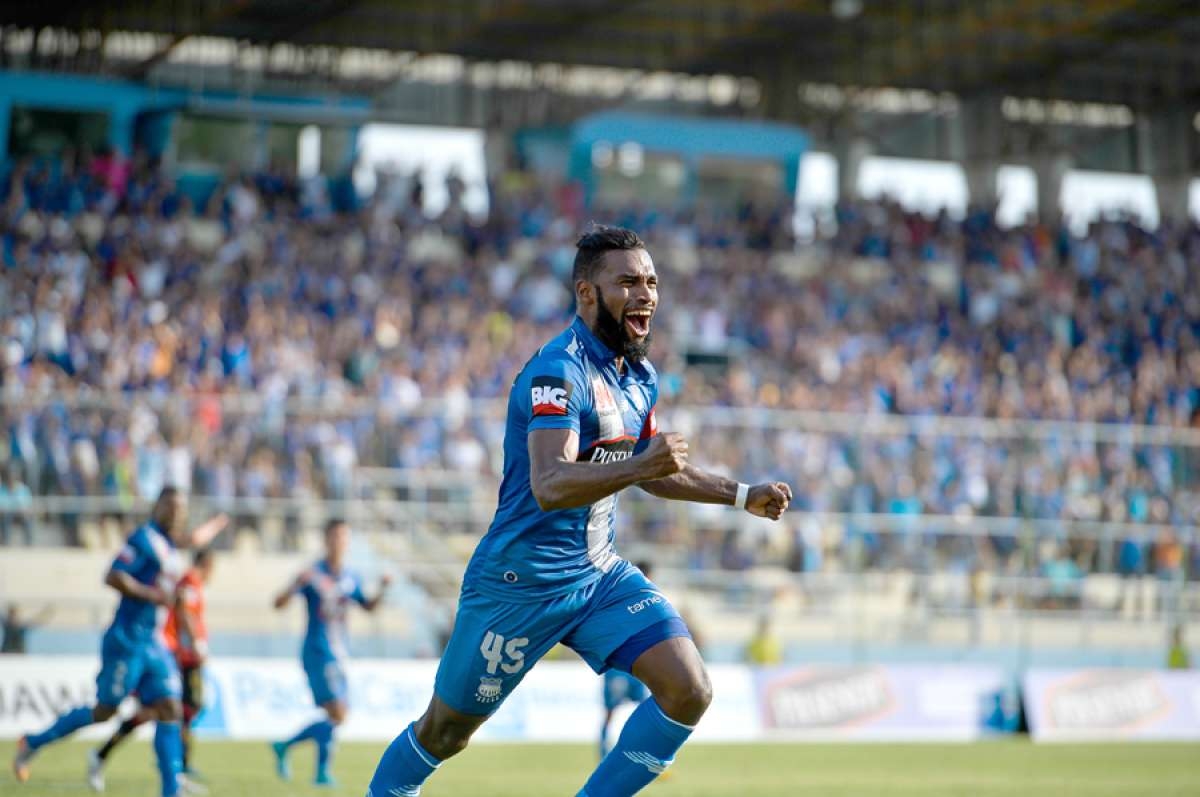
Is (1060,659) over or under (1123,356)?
under

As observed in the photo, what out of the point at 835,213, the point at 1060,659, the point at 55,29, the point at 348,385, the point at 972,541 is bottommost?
the point at 1060,659

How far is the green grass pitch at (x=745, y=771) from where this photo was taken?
Answer: 13.9 m

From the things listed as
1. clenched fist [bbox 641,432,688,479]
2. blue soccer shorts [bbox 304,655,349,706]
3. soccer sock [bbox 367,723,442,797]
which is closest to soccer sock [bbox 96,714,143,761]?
blue soccer shorts [bbox 304,655,349,706]

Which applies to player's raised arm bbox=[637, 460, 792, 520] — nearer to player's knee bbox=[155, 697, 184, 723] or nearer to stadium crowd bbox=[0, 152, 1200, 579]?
player's knee bbox=[155, 697, 184, 723]

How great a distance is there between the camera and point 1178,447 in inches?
993

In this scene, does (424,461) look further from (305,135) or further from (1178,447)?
(305,135)

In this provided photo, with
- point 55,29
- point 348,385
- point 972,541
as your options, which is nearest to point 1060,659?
point 972,541

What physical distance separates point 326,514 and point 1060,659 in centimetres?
1014

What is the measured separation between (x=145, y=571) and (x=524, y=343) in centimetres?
1503

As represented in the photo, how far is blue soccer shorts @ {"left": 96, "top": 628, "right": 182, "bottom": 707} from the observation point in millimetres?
12289

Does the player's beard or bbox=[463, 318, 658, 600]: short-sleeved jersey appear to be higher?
the player's beard

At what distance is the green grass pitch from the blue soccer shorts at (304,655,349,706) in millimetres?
715

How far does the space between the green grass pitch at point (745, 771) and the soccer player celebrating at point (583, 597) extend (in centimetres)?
609

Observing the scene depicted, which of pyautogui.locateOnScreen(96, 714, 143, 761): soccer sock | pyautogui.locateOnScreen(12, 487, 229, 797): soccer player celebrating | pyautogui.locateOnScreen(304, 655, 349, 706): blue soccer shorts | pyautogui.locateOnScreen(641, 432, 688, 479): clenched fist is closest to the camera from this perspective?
pyautogui.locateOnScreen(641, 432, 688, 479): clenched fist
